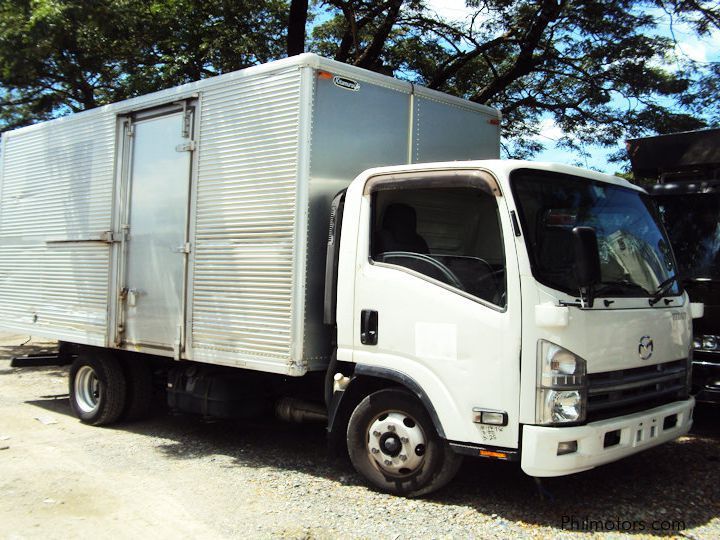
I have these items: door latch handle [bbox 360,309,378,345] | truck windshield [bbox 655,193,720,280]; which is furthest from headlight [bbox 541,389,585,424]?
truck windshield [bbox 655,193,720,280]

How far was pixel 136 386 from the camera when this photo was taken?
23.6ft

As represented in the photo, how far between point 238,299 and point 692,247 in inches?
174

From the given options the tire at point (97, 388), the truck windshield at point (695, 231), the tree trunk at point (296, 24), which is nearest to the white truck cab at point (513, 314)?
the truck windshield at point (695, 231)

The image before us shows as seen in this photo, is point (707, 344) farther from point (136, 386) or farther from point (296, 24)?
point (296, 24)

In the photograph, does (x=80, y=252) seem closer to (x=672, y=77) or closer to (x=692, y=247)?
(x=692, y=247)

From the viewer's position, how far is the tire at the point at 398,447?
4.59 meters

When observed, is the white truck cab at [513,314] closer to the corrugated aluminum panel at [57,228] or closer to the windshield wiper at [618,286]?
the windshield wiper at [618,286]

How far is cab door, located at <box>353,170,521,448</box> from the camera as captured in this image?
4227mm

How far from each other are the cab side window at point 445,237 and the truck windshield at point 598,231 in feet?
0.79

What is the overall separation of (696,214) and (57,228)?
6.90 m

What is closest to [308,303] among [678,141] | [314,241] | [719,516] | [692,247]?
[314,241]

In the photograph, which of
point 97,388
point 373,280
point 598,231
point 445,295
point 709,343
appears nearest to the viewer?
point 445,295

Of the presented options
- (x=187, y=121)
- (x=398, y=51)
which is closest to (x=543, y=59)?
(x=398, y=51)

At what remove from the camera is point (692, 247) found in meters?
6.55
